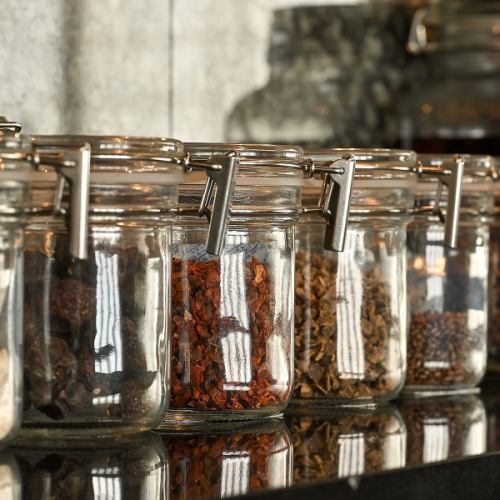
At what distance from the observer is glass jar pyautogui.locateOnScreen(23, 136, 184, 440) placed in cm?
81

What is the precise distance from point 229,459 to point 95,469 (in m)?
0.09

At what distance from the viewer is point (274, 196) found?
921mm

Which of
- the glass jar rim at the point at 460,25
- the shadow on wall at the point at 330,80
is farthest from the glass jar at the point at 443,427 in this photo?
the glass jar rim at the point at 460,25

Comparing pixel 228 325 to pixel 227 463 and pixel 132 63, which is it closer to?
pixel 227 463

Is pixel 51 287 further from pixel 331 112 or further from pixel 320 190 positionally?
pixel 331 112

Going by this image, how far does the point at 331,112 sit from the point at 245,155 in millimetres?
736

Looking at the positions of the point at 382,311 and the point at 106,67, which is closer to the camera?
the point at 382,311

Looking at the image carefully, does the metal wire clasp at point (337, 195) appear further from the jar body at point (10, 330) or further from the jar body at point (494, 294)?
the jar body at point (494, 294)

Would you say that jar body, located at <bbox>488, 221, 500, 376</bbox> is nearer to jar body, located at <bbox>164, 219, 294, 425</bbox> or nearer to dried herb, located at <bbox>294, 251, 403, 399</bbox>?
dried herb, located at <bbox>294, 251, 403, 399</bbox>

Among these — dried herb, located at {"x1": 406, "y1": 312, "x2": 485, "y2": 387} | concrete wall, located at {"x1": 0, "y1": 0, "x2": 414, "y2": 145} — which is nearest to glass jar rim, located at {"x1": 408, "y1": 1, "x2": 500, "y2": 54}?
concrete wall, located at {"x1": 0, "y1": 0, "x2": 414, "y2": 145}

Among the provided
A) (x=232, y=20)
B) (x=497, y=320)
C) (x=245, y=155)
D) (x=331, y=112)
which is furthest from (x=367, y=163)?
(x=331, y=112)

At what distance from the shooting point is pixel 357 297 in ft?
3.34

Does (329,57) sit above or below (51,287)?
above

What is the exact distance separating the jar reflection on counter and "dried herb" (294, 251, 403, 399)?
0.25ft
